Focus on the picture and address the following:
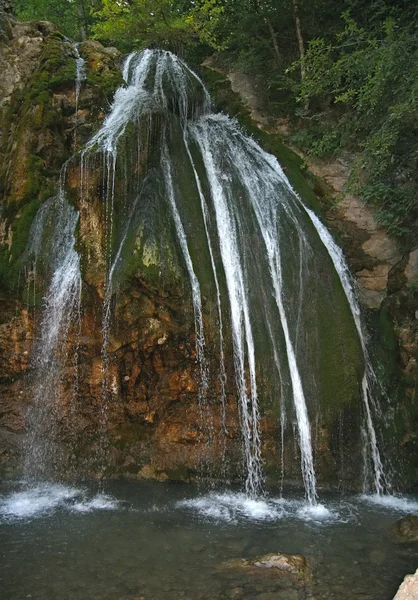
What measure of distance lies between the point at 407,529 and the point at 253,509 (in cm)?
182

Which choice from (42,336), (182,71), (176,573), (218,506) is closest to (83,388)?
(42,336)

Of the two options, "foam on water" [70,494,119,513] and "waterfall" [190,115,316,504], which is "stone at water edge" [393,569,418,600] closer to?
"waterfall" [190,115,316,504]

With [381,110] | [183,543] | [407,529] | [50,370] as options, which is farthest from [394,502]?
[381,110]

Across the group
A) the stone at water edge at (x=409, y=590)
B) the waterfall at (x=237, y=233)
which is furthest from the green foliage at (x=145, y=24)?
the stone at water edge at (x=409, y=590)

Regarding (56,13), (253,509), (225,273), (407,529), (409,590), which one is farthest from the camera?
(56,13)

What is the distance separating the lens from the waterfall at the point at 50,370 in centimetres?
708

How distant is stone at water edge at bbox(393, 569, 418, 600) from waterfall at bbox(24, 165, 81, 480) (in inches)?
197

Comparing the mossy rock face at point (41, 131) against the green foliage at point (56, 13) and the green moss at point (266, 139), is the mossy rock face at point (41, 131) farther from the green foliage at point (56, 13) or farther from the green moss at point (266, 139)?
the green foliage at point (56, 13)

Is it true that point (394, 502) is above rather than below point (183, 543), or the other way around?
above

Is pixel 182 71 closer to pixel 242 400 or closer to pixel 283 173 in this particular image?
pixel 283 173

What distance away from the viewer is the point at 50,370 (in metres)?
7.17

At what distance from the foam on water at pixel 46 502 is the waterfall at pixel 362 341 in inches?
148

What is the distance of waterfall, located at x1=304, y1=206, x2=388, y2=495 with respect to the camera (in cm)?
700

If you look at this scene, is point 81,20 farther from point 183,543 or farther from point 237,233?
point 183,543
